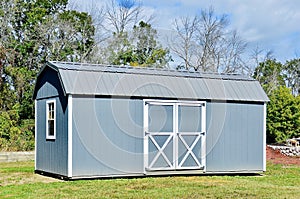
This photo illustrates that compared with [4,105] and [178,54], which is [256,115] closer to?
[4,105]

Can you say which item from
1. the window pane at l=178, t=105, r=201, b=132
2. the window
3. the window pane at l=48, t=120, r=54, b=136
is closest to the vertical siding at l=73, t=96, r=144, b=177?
the window pane at l=178, t=105, r=201, b=132

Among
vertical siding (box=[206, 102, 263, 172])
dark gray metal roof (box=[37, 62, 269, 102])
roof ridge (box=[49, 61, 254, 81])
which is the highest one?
roof ridge (box=[49, 61, 254, 81])

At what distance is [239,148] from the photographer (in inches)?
523

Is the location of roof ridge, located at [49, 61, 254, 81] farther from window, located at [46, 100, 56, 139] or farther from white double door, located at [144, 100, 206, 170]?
window, located at [46, 100, 56, 139]

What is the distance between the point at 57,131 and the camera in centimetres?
1194

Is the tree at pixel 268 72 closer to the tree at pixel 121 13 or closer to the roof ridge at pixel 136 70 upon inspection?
the tree at pixel 121 13

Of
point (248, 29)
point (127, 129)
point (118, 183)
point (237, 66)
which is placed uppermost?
point (248, 29)

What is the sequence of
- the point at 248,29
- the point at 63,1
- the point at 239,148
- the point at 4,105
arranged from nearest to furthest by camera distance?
1. the point at 239,148
2. the point at 4,105
3. the point at 63,1
4. the point at 248,29

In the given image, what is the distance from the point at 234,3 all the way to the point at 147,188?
20.7 m

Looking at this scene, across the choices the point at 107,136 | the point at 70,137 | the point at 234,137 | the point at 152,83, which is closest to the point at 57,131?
the point at 70,137

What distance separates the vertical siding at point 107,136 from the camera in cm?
1138

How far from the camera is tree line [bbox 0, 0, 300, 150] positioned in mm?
23266

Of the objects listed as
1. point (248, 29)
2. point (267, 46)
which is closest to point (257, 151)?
point (248, 29)

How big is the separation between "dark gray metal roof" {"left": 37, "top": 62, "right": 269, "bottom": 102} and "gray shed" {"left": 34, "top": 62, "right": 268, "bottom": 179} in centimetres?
2
